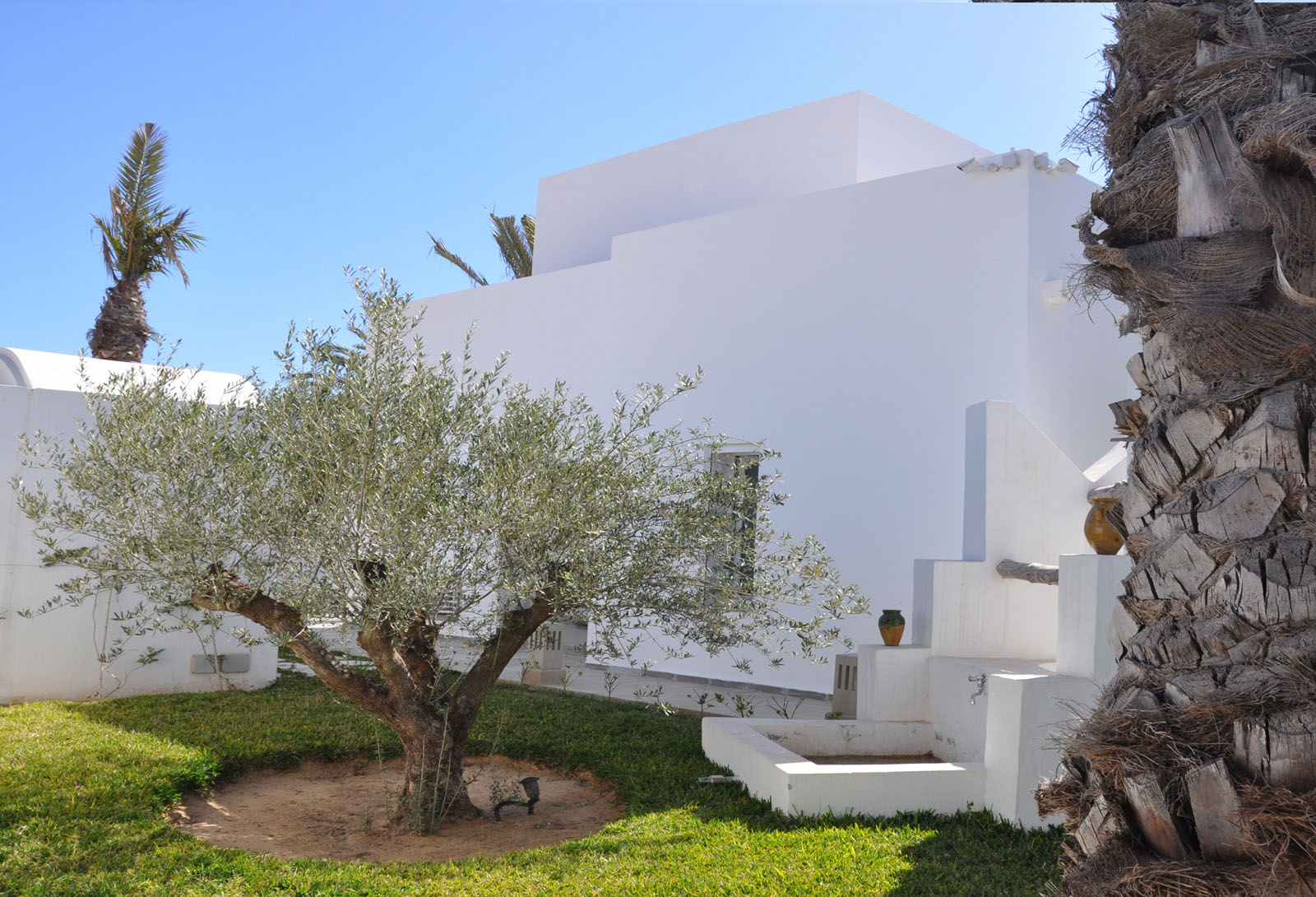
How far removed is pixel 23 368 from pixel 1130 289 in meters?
10.1

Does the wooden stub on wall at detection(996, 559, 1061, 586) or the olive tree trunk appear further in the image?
the wooden stub on wall at detection(996, 559, 1061, 586)

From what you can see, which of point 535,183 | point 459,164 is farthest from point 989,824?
point 535,183

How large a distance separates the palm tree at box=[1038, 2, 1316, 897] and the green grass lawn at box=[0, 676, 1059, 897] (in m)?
2.46

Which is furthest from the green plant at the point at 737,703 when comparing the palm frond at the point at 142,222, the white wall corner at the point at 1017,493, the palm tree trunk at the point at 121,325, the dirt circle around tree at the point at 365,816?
the palm frond at the point at 142,222

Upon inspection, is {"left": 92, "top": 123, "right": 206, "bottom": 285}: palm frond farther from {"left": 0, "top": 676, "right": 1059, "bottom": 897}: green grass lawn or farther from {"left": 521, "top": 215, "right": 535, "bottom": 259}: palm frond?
{"left": 0, "top": 676, "right": 1059, "bottom": 897}: green grass lawn

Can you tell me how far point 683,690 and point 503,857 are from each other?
6.35m

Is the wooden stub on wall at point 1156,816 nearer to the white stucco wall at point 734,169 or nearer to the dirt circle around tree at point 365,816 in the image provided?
the dirt circle around tree at point 365,816

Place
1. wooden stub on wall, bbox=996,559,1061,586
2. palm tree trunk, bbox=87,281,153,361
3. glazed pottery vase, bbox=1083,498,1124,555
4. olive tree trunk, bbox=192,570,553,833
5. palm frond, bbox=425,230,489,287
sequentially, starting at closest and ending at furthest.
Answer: olive tree trunk, bbox=192,570,553,833
glazed pottery vase, bbox=1083,498,1124,555
wooden stub on wall, bbox=996,559,1061,586
palm tree trunk, bbox=87,281,153,361
palm frond, bbox=425,230,489,287

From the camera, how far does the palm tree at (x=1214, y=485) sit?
1683 mm

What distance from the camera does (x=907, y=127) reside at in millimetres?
12305

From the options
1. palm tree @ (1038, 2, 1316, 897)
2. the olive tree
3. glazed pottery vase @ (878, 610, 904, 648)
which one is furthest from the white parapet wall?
palm tree @ (1038, 2, 1316, 897)

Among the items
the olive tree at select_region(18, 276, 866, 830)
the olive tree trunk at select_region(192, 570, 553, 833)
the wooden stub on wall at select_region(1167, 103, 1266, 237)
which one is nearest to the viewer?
the wooden stub on wall at select_region(1167, 103, 1266, 237)

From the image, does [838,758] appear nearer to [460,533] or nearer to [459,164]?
[460,533]

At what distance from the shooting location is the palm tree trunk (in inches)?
536
